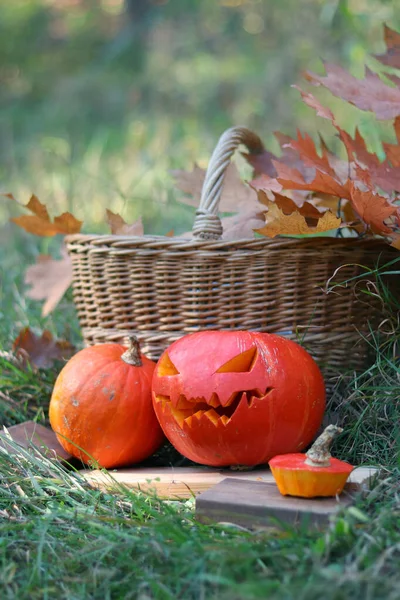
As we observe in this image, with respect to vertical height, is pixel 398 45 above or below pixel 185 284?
above

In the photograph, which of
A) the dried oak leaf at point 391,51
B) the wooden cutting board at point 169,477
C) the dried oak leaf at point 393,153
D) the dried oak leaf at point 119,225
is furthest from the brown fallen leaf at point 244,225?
the wooden cutting board at point 169,477

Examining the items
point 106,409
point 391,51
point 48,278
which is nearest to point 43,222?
point 48,278

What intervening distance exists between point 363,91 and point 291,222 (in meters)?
0.43

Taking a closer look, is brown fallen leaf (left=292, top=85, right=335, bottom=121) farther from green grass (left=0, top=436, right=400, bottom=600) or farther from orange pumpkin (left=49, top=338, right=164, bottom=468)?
green grass (left=0, top=436, right=400, bottom=600)

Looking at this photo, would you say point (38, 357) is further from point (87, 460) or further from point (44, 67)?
point (44, 67)

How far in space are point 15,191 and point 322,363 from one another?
2865 mm

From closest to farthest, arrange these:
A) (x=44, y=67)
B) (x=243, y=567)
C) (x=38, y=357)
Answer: (x=243, y=567), (x=38, y=357), (x=44, y=67)

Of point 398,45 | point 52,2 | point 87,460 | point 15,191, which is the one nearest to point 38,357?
point 87,460

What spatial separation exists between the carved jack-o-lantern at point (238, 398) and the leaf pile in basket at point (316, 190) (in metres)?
0.26

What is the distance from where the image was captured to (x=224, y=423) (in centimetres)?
128

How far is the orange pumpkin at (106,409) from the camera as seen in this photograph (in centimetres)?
141

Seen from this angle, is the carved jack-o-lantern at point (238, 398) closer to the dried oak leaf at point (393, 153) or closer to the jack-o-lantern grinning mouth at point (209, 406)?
the jack-o-lantern grinning mouth at point (209, 406)

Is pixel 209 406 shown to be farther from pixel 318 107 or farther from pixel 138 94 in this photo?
pixel 138 94

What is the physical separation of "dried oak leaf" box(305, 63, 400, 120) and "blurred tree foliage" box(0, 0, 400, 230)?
1043 millimetres
